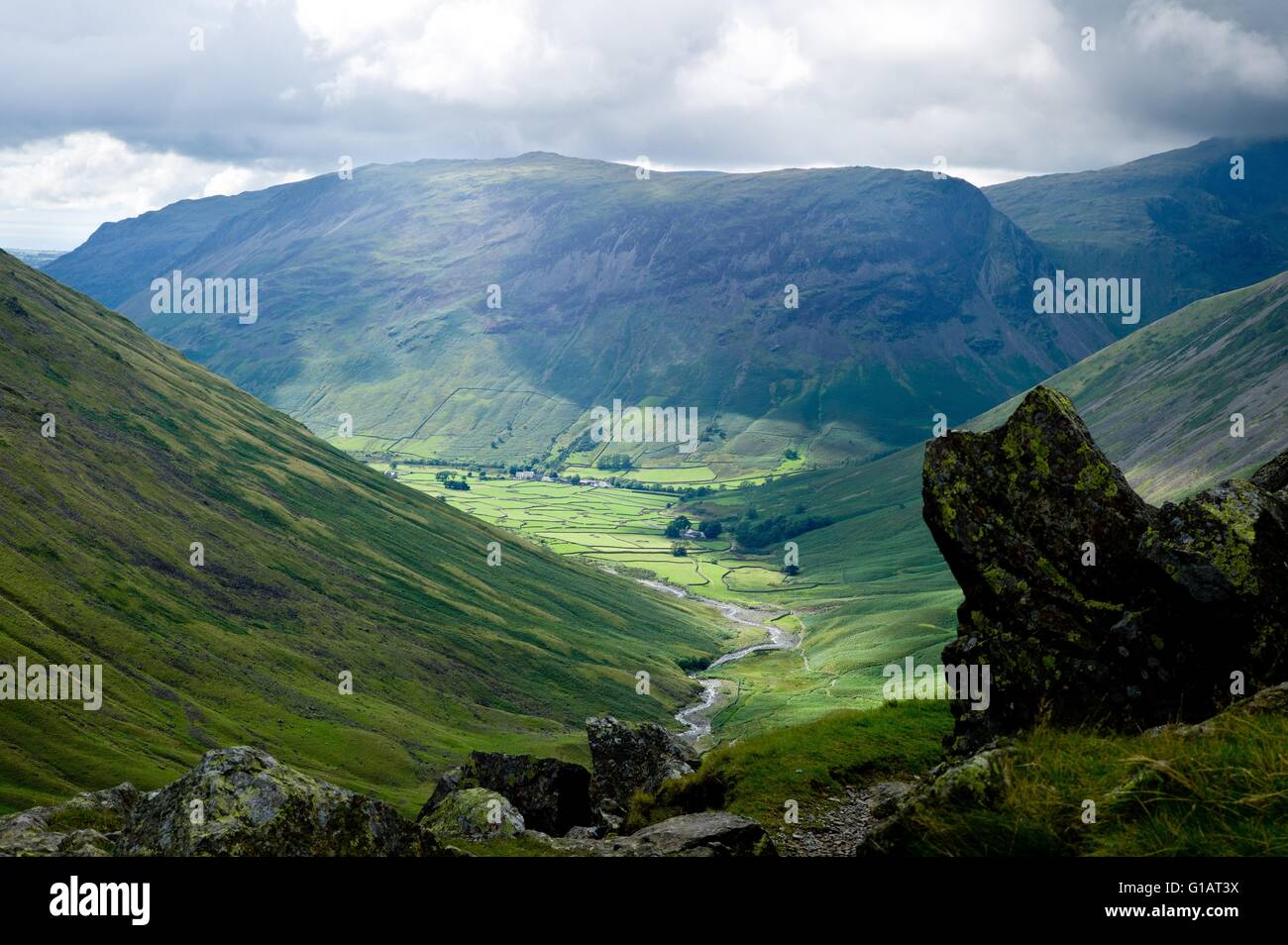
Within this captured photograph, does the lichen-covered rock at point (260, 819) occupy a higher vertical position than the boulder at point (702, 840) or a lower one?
higher

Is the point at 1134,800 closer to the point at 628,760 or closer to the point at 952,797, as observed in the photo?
the point at 952,797

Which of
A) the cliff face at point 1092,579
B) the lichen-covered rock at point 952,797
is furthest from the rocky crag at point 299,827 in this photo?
the cliff face at point 1092,579

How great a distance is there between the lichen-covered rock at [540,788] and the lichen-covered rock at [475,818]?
606 cm

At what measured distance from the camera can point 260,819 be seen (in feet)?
66.0

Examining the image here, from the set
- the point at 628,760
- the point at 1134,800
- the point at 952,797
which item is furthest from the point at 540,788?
the point at 1134,800

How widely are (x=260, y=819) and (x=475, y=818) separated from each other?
9462 mm

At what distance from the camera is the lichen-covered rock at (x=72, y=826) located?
25.4m

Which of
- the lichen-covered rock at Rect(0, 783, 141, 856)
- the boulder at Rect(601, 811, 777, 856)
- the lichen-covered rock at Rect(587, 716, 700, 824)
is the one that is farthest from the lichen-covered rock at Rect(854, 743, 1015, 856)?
the lichen-covered rock at Rect(587, 716, 700, 824)

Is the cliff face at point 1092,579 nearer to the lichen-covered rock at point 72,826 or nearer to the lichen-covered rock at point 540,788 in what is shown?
the lichen-covered rock at point 540,788

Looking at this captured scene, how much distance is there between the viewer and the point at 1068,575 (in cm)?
2419

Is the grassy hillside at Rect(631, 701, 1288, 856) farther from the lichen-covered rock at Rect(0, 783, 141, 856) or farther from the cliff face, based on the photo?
the lichen-covered rock at Rect(0, 783, 141, 856)
